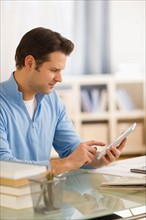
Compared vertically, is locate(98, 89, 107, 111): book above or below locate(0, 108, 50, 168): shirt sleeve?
below

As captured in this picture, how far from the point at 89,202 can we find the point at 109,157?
537mm

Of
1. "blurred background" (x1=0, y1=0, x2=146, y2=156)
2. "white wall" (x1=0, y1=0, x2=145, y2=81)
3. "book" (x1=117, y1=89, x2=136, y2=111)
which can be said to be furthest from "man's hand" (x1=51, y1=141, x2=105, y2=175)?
"book" (x1=117, y1=89, x2=136, y2=111)

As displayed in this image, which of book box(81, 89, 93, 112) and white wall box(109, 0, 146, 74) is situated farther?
white wall box(109, 0, 146, 74)

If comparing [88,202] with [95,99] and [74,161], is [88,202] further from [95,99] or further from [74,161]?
[95,99]

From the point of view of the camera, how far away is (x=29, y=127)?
8.21 feet

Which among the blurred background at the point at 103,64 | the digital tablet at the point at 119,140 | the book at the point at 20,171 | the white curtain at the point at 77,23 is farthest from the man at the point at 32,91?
the blurred background at the point at 103,64

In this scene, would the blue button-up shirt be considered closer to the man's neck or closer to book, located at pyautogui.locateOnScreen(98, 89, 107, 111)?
the man's neck

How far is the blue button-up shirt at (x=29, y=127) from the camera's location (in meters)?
2.46

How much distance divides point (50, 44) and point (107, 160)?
22.2 inches

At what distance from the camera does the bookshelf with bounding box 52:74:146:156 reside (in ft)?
20.2

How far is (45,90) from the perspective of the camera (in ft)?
8.16

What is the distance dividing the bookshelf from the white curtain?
0.67 ft

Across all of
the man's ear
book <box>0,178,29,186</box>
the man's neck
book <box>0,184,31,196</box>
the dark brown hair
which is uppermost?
the dark brown hair

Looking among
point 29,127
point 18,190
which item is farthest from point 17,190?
point 29,127
